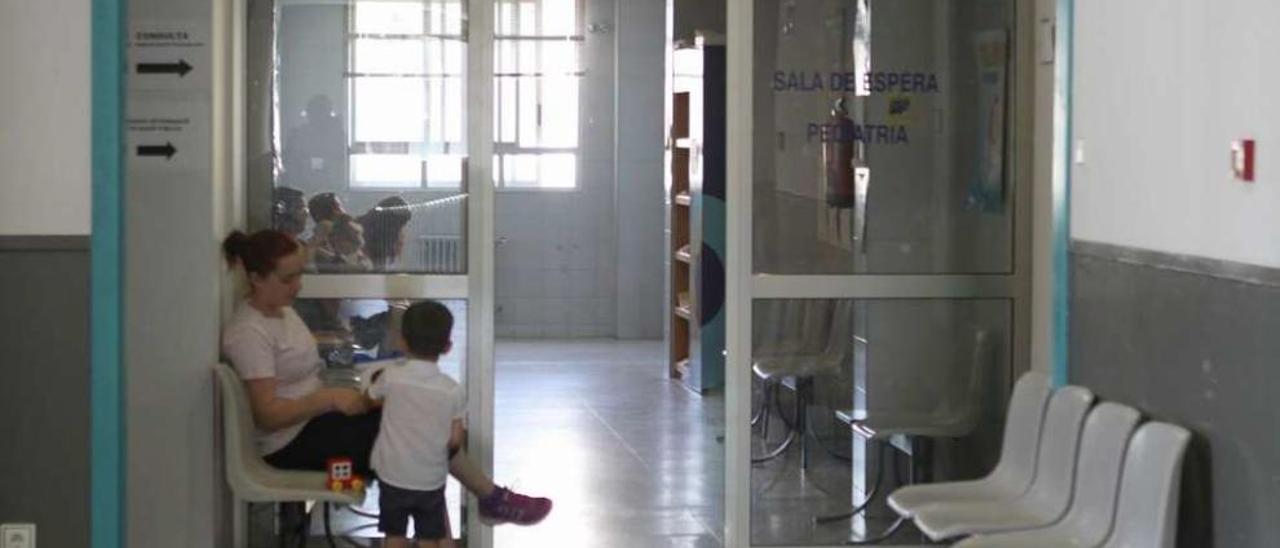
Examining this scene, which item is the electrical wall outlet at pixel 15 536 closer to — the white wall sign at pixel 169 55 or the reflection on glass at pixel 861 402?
the white wall sign at pixel 169 55

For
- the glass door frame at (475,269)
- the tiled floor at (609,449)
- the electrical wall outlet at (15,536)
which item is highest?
the glass door frame at (475,269)

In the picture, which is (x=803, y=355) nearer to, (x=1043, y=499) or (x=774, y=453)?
(x=774, y=453)

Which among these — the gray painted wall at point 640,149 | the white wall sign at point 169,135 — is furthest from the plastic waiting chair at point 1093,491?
the gray painted wall at point 640,149

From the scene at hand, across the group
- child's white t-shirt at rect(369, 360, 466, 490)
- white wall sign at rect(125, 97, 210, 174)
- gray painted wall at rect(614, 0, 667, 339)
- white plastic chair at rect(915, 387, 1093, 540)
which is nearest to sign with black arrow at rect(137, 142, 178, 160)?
white wall sign at rect(125, 97, 210, 174)

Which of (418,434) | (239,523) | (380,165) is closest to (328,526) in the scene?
(239,523)

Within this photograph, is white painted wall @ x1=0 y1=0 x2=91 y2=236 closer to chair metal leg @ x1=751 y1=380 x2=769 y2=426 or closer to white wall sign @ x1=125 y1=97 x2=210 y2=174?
white wall sign @ x1=125 y1=97 x2=210 y2=174

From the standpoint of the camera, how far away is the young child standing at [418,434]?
20.9ft

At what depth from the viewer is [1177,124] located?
16.5 feet

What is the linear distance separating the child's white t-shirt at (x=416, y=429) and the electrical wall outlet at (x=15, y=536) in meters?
1.13

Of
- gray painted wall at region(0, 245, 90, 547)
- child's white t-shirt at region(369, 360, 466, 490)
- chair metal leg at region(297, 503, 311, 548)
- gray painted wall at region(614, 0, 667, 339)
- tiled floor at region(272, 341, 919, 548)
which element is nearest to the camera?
gray painted wall at region(0, 245, 90, 547)

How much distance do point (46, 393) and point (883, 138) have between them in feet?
10.3

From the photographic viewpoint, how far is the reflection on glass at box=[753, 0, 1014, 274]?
7.25 meters

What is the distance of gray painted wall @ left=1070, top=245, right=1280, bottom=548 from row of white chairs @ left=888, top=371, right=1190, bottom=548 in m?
0.10

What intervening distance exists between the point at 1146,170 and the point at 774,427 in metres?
2.41
